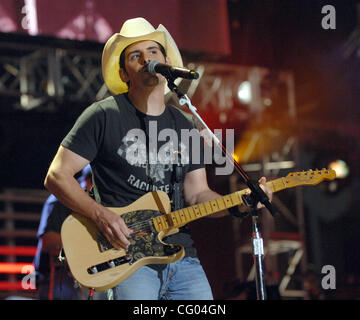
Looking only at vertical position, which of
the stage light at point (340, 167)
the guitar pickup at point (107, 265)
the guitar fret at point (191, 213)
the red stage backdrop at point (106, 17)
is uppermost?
the red stage backdrop at point (106, 17)

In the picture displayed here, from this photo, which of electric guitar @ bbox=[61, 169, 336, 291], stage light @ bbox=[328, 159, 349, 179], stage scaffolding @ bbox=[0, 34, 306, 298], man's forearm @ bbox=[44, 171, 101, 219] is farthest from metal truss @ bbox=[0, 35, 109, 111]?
stage light @ bbox=[328, 159, 349, 179]

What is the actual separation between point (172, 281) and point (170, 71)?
1116 millimetres

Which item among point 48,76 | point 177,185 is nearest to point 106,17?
point 48,76

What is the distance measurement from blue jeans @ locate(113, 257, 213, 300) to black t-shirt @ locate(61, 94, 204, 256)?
0.40ft

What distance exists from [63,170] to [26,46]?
3.48 meters

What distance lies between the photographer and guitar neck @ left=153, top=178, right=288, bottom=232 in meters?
2.99

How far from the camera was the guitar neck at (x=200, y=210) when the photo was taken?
299 cm

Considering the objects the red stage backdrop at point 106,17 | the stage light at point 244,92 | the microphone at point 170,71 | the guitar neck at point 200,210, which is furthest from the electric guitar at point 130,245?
the stage light at point 244,92

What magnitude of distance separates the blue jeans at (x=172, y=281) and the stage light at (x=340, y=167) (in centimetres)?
644

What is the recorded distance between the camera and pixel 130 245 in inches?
114

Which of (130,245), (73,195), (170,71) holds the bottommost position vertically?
(130,245)

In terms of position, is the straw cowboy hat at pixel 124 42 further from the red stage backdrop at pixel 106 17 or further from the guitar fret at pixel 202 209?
the red stage backdrop at pixel 106 17

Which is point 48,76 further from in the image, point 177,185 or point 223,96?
point 177,185
